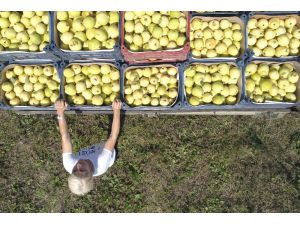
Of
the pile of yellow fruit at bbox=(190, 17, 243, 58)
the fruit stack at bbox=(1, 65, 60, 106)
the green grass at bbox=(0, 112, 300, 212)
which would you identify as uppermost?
the pile of yellow fruit at bbox=(190, 17, 243, 58)

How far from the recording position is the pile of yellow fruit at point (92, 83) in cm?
568

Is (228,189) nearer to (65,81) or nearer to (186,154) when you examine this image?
(186,154)

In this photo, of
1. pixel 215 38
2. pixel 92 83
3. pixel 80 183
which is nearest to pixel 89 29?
pixel 92 83

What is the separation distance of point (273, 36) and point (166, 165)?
265cm

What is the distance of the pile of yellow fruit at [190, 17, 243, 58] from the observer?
Result: 566cm

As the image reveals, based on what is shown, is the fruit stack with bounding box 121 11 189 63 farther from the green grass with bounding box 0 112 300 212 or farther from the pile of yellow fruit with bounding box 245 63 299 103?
the green grass with bounding box 0 112 300 212

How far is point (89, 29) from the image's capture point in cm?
556

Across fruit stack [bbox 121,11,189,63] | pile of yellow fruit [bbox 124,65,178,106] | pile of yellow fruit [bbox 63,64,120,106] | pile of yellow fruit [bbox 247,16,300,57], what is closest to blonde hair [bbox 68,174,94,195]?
pile of yellow fruit [bbox 63,64,120,106]

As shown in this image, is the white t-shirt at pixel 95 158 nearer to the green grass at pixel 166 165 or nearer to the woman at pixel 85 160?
the woman at pixel 85 160

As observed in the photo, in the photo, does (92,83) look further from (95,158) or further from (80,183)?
(80,183)

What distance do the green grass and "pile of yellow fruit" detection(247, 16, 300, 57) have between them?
130 centimetres

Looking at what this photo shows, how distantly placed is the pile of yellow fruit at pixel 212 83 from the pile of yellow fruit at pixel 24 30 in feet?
7.14

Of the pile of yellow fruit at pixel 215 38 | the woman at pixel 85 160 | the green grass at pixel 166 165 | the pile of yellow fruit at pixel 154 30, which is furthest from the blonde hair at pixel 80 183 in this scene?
the pile of yellow fruit at pixel 215 38

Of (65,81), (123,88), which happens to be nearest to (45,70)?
(65,81)
